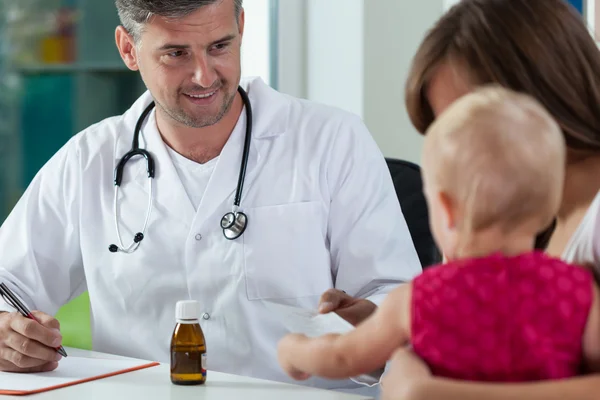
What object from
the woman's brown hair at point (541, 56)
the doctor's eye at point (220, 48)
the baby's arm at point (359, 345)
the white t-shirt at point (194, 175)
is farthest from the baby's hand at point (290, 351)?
the doctor's eye at point (220, 48)

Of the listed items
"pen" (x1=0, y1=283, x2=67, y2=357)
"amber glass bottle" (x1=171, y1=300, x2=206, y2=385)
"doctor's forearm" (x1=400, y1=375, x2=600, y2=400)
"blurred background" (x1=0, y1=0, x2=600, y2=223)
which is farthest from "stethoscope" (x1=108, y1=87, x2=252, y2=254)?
"blurred background" (x1=0, y1=0, x2=600, y2=223)

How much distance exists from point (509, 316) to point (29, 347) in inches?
38.7

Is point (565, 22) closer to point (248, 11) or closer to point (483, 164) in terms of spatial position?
point (483, 164)

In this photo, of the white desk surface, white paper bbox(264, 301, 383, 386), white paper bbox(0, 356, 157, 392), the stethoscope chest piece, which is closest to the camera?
white paper bbox(264, 301, 383, 386)

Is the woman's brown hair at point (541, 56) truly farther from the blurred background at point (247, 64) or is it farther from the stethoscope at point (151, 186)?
the blurred background at point (247, 64)

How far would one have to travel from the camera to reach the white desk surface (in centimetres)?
136

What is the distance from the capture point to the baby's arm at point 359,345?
0.99 m

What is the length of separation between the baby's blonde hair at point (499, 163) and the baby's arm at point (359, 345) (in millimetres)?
133

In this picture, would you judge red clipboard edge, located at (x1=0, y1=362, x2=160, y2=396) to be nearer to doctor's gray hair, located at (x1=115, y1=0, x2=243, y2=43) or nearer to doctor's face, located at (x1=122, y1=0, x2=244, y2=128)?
doctor's face, located at (x1=122, y1=0, x2=244, y2=128)

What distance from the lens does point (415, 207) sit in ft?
6.71

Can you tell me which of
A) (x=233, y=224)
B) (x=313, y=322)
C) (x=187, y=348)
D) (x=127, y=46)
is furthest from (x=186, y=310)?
(x=127, y=46)

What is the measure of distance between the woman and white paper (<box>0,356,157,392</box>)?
31.5 inches

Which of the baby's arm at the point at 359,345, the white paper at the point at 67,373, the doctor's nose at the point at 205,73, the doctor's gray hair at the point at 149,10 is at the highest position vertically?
the doctor's gray hair at the point at 149,10

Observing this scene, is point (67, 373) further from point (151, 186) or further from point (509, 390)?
point (509, 390)
